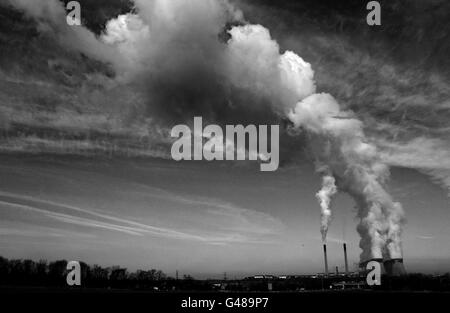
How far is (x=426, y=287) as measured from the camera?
193 metres

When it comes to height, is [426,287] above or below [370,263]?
below
